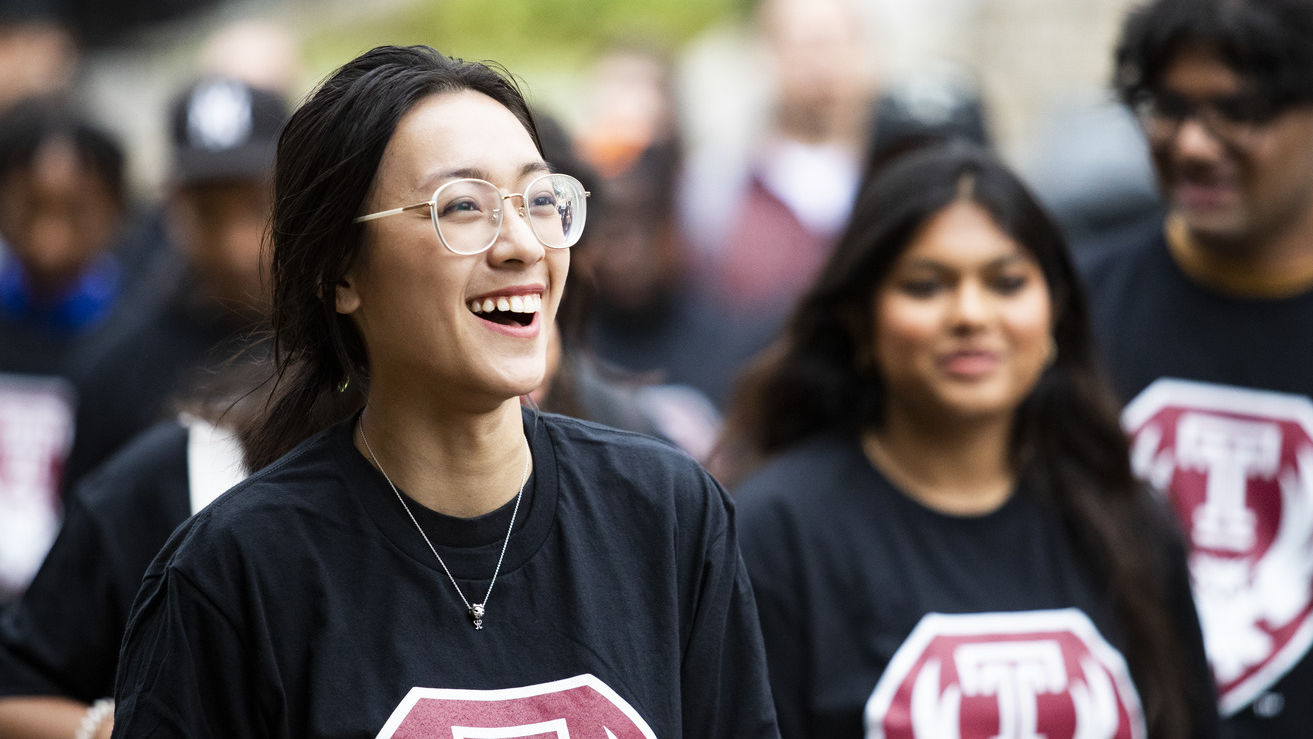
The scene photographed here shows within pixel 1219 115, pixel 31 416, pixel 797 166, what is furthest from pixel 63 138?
pixel 1219 115

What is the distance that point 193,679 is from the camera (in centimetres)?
206

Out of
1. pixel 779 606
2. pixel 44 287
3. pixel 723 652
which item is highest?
pixel 723 652

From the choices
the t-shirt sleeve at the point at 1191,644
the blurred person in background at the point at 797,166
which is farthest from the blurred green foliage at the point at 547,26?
the t-shirt sleeve at the point at 1191,644

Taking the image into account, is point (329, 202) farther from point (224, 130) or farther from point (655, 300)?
point (655, 300)

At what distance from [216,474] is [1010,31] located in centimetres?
781

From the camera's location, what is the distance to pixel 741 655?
7.84ft

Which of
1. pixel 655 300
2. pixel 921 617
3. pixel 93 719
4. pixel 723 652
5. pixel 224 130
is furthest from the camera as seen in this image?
pixel 655 300

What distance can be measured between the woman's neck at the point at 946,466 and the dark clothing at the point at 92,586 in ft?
5.20

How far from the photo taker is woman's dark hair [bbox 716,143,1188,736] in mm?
3629

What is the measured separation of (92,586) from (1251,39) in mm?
3075

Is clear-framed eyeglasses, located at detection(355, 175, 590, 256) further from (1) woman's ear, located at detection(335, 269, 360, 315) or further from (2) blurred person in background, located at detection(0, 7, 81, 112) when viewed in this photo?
(2) blurred person in background, located at detection(0, 7, 81, 112)

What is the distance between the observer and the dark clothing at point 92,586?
296 cm

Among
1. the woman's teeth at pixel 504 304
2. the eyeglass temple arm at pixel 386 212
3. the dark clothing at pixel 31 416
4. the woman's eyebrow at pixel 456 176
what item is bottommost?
the dark clothing at pixel 31 416

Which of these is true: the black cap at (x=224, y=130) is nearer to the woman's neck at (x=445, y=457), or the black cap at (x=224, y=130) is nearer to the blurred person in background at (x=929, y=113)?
the blurred person in background at (x=929, y=113)
